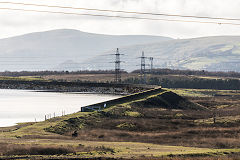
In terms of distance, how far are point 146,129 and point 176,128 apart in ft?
19.9

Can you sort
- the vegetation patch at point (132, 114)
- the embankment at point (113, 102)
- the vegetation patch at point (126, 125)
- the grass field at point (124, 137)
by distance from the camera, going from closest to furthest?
the grass field at point (124, 137) → the vegetation patch at point (126, 125) → the embankment at point (113, 102) → the vegetation patch at point (132, 114)

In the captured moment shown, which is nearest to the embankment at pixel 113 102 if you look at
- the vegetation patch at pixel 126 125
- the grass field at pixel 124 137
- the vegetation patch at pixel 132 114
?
the grass field at pixel 124 137

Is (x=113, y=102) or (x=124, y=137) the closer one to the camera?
(x=124, y=137)

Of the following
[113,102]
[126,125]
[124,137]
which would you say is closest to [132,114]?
[113,102]

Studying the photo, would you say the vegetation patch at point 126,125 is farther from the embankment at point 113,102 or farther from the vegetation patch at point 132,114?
the vegetation patch at point 132,114

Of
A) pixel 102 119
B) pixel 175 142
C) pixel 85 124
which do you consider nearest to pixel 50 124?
pixel 85 124

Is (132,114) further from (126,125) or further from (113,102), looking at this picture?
(126,125)

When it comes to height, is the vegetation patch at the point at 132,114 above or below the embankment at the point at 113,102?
below

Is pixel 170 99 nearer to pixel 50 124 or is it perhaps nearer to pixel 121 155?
pixel 50 124

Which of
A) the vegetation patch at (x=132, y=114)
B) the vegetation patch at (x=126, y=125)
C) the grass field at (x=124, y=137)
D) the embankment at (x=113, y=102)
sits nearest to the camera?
the grass field at (x=124, y=137)

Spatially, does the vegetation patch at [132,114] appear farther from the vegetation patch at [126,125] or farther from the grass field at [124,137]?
the vegetation patch at [126,125]

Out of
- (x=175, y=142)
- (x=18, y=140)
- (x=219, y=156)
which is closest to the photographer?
(x=219, y=156)

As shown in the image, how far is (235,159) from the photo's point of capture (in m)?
45.8

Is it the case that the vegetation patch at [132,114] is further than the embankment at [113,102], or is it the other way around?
the vegetation patch at [132,114]
